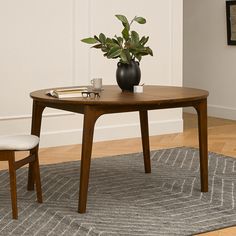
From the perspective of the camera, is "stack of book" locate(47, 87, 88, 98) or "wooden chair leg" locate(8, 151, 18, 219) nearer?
"wooden chair leg" locate(8, 151, 18, 219)

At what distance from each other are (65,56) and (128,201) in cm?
255

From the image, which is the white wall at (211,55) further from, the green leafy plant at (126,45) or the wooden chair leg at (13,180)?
the wooden chair leg at (13,180)

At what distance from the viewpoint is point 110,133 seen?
6.31 m

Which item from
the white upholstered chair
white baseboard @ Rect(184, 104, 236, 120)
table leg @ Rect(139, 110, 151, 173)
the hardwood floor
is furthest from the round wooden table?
white baseboard @ Rect(184, 104, 236, 120)

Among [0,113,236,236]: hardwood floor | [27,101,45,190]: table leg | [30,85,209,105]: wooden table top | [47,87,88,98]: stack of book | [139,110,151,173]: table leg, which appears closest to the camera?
[30,85,209,105]: wooden table top

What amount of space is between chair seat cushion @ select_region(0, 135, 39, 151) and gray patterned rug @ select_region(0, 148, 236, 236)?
1.34 ft

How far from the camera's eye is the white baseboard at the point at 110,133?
5.92 m

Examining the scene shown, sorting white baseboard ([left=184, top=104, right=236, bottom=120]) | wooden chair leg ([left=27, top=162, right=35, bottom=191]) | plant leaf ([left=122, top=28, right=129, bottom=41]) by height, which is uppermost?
plant leaf ([left=122, top=28, right=129, bottom=41])

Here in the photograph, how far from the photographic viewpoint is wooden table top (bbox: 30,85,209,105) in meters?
3.48

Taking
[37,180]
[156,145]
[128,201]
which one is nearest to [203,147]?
[128,201]

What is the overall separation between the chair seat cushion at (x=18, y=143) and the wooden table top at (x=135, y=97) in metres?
0.27

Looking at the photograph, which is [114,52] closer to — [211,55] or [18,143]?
[18,143]

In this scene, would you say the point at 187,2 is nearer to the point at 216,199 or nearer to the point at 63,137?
the point at 63,137

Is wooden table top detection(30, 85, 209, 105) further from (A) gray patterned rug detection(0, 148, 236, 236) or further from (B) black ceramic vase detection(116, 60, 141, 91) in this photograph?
(A) gray patterned rug detection(0, 148, 236, 236)
